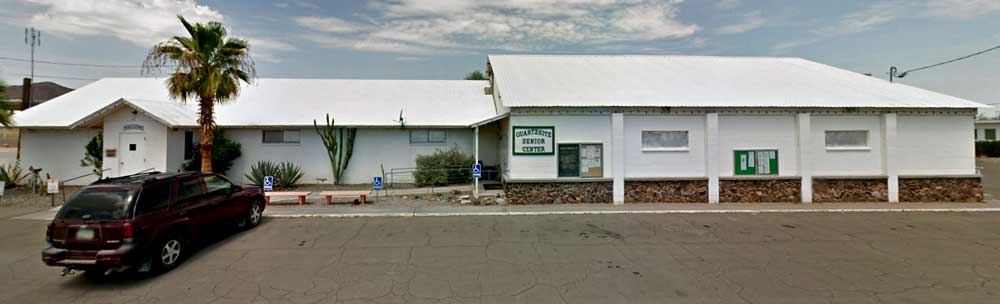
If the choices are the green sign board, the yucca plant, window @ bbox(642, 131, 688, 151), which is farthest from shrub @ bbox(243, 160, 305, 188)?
the green sign board

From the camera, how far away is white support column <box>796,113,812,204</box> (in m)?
12.5

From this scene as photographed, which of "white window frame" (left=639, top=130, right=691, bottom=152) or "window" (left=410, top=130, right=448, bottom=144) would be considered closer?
"white window frame" (left=639, top=130, right=691, bottom=152)

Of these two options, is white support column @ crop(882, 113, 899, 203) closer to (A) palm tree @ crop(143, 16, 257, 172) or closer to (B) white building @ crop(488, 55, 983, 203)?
(B) white building @ crop(488, 55, 983, 203)

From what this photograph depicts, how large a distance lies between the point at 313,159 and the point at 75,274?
33.3 feet

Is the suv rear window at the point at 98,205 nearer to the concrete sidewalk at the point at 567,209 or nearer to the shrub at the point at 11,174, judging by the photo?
the concrete sidewalk at the point at 567,209

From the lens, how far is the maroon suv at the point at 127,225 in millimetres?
5586

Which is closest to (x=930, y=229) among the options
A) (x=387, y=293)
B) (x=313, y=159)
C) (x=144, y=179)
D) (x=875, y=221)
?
(x=875, y=221)

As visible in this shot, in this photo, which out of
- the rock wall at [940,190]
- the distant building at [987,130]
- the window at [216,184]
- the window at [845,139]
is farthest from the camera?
the distant building at [987,130]

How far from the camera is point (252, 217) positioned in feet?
30.1

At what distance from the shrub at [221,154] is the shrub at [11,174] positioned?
20.9 ft

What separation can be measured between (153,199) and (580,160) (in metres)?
9.83

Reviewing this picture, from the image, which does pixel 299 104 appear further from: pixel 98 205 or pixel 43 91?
pixel 43 91

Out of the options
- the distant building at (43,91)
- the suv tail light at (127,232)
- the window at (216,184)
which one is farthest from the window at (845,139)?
the distant building at (43,91)

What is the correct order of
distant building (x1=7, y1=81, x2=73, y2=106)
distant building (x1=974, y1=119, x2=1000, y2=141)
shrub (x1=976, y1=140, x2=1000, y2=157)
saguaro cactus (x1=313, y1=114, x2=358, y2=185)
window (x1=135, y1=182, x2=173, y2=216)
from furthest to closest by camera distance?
distant building (x1=974, y1=119, x2=1000, y2=141) < distant building (x1=7, y1=81, x2=73, y2=106) < shrub (x1=976, y1=140, x2=1000, y2=157) < saguaro cactus (x1=313, y1=114, x2=358, y2=185) < window (x1=135, y1=182, x2=173, y2=216)
